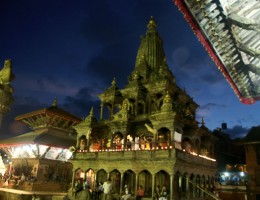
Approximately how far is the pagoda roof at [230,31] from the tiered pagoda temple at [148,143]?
14.6 meters

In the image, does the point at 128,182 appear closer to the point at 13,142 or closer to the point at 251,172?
the point at 251,172

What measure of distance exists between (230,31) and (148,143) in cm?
1995

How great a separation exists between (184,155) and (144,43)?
20059 mm

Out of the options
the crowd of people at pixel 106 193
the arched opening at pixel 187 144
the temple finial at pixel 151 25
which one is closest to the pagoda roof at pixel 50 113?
the crowd of people at pixel 106 193

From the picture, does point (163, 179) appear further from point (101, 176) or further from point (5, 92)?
point (5, 92)

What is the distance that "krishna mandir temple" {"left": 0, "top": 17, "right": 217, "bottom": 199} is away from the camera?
854 inches

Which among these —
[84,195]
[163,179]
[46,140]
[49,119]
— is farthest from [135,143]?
[49,119]

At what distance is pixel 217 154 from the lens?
44125 millimetres

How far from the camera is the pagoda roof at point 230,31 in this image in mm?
4121

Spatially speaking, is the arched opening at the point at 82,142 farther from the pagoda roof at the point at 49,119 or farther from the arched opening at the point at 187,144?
the arched opening at the point at 187,144

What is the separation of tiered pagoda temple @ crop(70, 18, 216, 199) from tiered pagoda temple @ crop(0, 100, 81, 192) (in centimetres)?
540

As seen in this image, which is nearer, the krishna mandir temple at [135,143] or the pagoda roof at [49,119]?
the krishna mandir temple at [135,143]

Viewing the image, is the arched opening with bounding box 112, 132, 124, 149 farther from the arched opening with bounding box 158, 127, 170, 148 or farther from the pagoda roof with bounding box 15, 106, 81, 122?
the pagoda roof with bounding box 15, 106, 81, 122

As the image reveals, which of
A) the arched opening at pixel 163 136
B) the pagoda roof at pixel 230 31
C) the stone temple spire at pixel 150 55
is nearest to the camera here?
the pagoda roof at pixel 230 31
